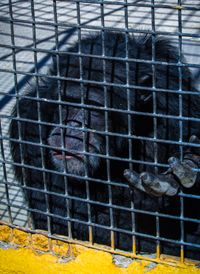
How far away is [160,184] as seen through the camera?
182cm

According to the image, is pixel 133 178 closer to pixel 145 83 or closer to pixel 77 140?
pixel 77 140

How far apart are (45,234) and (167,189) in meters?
0.57

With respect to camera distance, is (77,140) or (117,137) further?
(117,137)

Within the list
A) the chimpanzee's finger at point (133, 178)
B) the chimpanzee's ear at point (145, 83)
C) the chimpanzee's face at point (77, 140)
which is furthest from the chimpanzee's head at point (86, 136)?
the chimpanzee's finger at point (133, 178)

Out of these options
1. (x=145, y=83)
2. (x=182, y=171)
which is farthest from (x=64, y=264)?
(x=145, y=83)

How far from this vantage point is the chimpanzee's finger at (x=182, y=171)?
1835 mm

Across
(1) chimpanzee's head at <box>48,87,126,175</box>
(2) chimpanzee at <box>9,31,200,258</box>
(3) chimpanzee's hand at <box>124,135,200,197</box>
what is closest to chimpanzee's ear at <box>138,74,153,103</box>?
(2) chimpanzee at <box>9,31,200,258</box>

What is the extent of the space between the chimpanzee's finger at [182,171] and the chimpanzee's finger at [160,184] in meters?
0.03

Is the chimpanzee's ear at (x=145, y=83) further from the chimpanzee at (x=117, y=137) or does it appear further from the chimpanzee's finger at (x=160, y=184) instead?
the chimpanzee's finger at (x=160, y=184)

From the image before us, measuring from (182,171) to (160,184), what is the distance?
9cm

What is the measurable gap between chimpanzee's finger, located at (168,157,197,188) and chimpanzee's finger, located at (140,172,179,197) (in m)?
0.03

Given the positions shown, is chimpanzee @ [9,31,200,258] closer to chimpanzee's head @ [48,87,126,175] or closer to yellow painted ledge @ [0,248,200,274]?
chimpanzee's head @ [48,87,126,175]

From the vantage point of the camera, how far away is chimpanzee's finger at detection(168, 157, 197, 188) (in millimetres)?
1835

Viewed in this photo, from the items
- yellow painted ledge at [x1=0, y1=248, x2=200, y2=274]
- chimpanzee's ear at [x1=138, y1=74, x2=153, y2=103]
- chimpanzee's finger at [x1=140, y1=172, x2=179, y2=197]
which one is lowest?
yellow painted ledge at [x1=0, y1=248, x2=200, y2=274]
